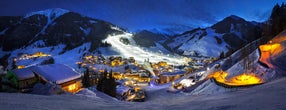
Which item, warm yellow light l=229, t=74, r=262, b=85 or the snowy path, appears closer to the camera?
→ the snowy path

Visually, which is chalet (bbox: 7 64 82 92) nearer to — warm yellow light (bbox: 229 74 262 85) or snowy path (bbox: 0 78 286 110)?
snowy path (bbox: 0 78 286 110)

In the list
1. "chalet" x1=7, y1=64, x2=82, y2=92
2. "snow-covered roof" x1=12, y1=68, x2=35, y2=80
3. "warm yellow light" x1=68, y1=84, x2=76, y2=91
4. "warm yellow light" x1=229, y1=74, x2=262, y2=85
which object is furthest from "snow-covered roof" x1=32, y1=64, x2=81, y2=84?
"warm yellow light" x1=229, y1=74, x2=262, y2=85

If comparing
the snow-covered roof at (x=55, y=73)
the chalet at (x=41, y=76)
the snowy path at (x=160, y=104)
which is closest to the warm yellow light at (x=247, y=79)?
the snowy path at (x=160, y=104)

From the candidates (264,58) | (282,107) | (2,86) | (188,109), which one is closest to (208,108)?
(188,109)

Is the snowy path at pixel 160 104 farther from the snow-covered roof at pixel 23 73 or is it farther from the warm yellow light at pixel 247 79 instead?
the snow-covered roof at pixel 23 73

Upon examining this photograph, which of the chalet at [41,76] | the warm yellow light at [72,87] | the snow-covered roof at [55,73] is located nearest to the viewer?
the chalet at [41,76]

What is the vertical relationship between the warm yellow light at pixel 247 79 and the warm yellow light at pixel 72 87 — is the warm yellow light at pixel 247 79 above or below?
above

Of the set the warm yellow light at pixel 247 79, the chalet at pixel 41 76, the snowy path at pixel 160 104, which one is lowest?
the snowy path at pixel 160 104

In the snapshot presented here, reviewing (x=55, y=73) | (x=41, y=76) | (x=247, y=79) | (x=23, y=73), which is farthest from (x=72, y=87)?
(x=247, y=79)

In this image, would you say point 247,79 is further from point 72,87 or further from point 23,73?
point 23,73
